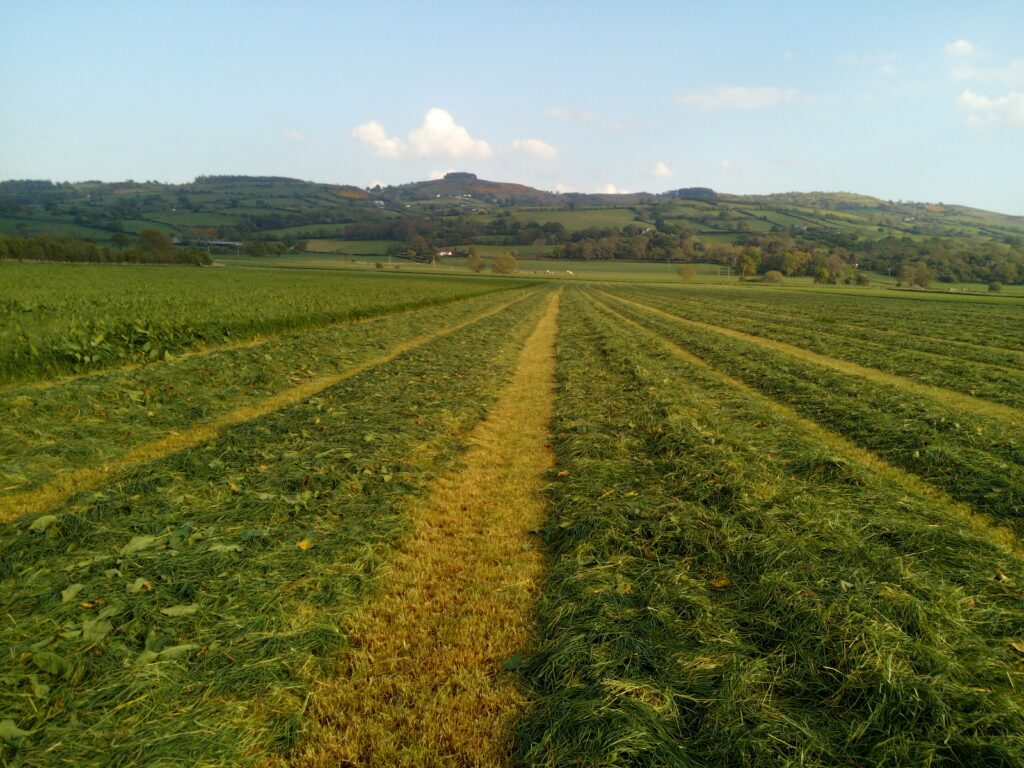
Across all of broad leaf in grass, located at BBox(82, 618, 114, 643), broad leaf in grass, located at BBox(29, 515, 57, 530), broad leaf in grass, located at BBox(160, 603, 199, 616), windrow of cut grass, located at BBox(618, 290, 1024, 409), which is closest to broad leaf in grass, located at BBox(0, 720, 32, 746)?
broad leaf in grass, located at BBox(82, 618, 114, 643)

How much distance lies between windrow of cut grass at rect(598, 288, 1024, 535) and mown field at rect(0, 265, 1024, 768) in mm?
76

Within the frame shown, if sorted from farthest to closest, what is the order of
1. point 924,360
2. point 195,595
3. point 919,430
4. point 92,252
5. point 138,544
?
point 92,252 → point 924,360 → point 919,430 → point 138,544 → point 195,595

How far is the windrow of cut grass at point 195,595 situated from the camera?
330 centimetres

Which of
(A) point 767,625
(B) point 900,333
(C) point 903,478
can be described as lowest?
(C) point 903,478

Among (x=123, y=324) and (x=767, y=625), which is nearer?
(x=767, y=625)

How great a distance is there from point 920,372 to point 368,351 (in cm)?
2237

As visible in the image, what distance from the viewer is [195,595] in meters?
4.62

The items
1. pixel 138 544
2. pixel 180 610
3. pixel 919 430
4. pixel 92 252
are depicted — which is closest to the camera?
pixel 180 610

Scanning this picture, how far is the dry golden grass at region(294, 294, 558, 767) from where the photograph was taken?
3.44 metres

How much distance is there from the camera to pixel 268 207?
19812 centimetres

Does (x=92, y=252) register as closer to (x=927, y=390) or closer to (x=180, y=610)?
(x=180, y=610)

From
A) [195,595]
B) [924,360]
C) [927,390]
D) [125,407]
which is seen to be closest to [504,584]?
[195,595]

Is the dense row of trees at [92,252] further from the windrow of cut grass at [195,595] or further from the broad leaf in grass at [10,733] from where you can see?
the broad leaf in grass at [10,733]

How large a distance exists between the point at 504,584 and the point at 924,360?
23397 mm
